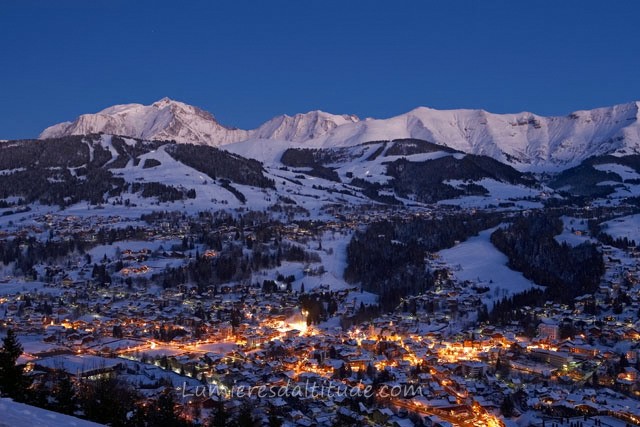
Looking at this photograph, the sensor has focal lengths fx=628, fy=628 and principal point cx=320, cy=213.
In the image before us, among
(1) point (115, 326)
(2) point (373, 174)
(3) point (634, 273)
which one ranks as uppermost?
(2) point (373, 174)

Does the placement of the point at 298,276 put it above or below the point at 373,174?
below

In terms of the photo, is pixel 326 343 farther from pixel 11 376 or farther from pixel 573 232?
pixel 573 232

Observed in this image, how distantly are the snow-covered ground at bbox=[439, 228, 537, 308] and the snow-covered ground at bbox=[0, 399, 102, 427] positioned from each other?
46019 mm

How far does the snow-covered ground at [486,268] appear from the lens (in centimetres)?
5816

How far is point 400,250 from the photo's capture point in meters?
77.2

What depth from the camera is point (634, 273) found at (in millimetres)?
58812

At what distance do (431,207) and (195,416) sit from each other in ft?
375

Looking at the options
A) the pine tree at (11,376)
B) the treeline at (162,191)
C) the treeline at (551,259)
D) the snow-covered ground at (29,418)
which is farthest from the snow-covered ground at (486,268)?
the treeline at (162,191)

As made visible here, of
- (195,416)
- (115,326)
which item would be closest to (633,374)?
(195,416)

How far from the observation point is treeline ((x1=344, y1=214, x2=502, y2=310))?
61312mm

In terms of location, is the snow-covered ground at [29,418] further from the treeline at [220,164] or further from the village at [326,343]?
the treeline at [220,164]

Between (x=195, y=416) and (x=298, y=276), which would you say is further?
(x=298, y=276)

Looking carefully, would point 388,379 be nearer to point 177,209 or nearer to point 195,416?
point 195,416

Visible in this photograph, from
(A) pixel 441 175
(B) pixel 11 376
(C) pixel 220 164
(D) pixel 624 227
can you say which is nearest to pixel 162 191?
(C) pixel 220 164
